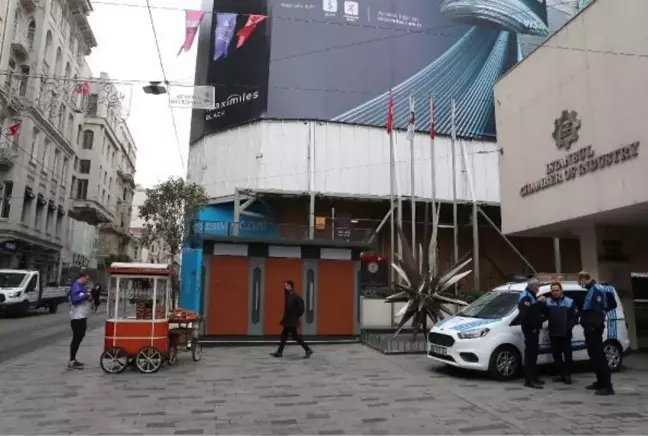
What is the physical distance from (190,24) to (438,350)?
12.2 m

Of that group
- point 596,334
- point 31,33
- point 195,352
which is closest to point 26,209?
point 31,33

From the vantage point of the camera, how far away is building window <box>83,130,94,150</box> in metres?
53.4

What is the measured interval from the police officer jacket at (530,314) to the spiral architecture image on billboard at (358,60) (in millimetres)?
23198

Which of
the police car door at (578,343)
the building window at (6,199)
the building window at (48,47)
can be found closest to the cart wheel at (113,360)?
the police car door at (578,343)

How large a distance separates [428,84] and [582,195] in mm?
21969

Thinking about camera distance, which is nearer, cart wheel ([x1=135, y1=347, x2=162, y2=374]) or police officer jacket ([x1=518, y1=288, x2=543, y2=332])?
police officer jacket ([x1=518, y1=288, x2=543, y2=332])

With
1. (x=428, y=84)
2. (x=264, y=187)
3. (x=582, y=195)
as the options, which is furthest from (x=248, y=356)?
(x=428, y=84)

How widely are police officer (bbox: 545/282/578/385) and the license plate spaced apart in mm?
1945

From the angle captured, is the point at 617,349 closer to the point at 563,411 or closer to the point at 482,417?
the point at 563,411

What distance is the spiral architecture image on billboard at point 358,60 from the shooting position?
30844 mm

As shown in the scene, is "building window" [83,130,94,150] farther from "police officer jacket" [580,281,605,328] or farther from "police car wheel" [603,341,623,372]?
"police officer jacket" [580,281,605,328]

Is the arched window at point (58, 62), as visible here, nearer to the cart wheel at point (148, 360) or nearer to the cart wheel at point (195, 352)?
the cart wheel at point (195, 352)

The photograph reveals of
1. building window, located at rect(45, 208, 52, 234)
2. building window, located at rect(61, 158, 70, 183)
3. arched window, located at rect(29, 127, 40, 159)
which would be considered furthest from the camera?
building window, located at rect(61, 158, 70, 183)

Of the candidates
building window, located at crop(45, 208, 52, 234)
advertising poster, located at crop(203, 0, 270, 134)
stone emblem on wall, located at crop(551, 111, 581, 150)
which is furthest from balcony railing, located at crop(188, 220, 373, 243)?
building window, located at crop(45, 208, 52, 234)
